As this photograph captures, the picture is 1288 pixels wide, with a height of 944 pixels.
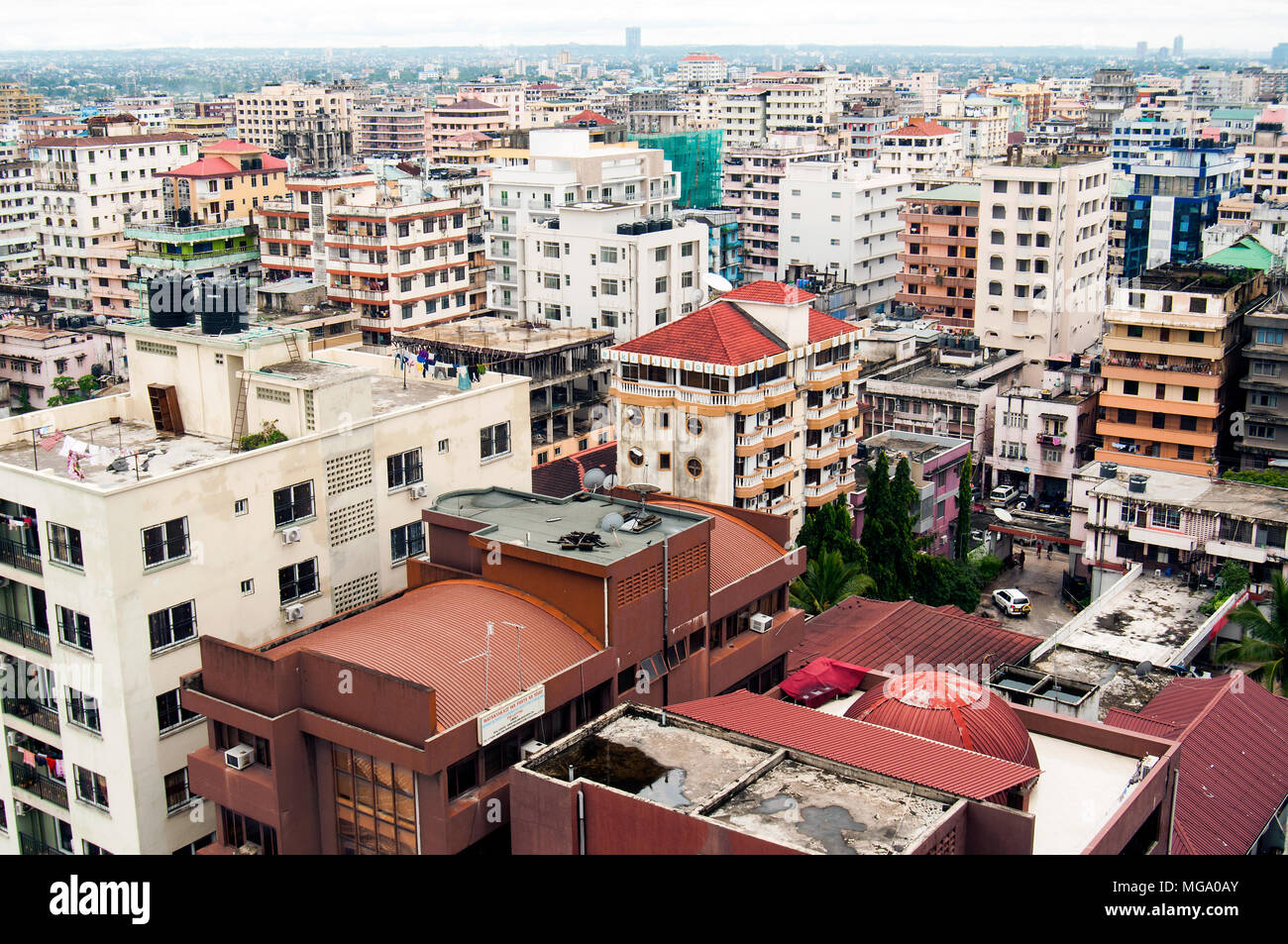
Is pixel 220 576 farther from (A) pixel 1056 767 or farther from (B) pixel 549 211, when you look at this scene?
(B) pixel 549 211

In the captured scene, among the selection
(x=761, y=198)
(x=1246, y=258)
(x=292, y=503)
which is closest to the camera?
(x=292, y=503)

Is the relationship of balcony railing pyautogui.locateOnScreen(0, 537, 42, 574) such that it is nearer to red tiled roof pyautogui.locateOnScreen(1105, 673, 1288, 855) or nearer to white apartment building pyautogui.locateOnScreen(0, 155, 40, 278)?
red tiled roof pyautogui.locateOnScreen(1105, 673, 1288, 855)

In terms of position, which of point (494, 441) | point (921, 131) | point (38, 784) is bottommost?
point (38, 784)

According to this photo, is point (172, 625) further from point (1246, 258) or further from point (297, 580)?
point (1246, 258)

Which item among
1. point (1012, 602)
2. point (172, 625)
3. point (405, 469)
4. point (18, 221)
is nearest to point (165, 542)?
point (172, 625)

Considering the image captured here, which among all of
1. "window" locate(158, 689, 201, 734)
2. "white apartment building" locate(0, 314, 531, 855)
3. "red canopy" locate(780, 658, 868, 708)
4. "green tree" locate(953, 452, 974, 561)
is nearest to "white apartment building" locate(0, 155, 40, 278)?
"green tree" locate(953, 452, 974, 561)

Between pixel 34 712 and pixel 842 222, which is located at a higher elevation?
pixel 842 222

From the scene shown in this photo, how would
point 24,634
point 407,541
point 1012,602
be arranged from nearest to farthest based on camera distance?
1. point 24,634
2. point 407,541
3. point 1012,602
